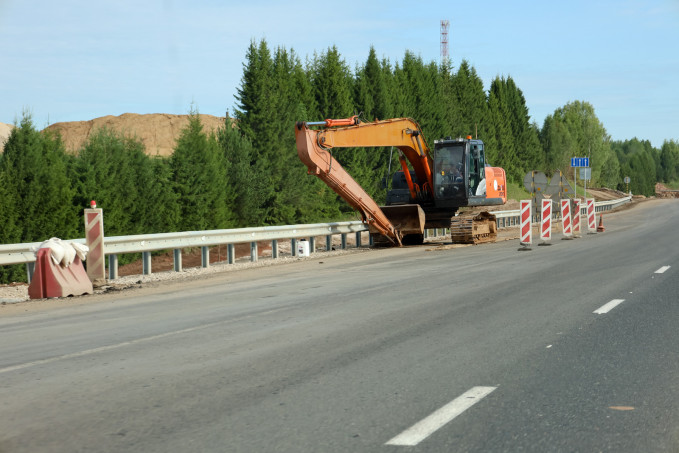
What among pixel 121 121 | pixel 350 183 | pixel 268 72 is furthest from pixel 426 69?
pixel 121 121

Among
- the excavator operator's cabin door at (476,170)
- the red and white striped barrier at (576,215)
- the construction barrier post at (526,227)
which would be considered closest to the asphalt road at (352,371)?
the construction barrier post at (526,227)

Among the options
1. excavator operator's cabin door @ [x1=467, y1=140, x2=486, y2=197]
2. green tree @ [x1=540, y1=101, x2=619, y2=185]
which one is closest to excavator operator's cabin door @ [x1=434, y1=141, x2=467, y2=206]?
excavator operator's cabin door @ [x1=467, y1=140, x2=486, y2=197]

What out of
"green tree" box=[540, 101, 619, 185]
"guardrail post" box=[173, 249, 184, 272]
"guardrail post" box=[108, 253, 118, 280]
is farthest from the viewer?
"green tree" box=[540, 101, 619, 185]

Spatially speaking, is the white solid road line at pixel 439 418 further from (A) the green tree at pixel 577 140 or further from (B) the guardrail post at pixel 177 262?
(A) the green tree at pixel 577 140

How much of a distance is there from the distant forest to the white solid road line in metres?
17.9

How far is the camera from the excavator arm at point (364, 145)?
2184 cm

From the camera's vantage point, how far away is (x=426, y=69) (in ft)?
236

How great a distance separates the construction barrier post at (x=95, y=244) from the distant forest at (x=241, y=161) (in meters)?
6.95

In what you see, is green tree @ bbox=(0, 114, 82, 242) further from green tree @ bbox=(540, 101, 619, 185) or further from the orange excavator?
green tree @ bbox=(540, 101, 619, 185)

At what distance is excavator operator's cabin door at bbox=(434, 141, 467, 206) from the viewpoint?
25781 mm

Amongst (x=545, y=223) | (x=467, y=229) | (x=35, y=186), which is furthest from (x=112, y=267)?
(x=545, y=223)

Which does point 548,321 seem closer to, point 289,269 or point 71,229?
point 289,269

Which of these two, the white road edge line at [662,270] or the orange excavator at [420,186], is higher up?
the orange excavator at [420,186]

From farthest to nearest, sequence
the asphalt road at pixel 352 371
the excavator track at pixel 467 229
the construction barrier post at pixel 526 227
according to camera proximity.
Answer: the excavator track at pixel 467 229
the construction barrier post at pixel 526 227
the asphalt road at pixel 352 371
